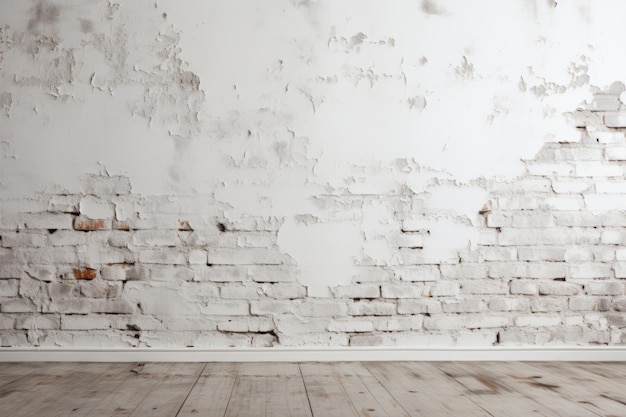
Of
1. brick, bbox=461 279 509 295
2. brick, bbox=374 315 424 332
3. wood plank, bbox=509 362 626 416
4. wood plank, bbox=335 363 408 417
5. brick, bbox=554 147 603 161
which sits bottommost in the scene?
wood plank, bbox=335 363 408 417

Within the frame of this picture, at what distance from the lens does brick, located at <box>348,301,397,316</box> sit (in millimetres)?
2764

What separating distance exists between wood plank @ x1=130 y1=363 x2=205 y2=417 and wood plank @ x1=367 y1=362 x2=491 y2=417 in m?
0.73

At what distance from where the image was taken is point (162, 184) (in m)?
2.74

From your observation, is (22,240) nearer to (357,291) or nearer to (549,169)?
(357,291)

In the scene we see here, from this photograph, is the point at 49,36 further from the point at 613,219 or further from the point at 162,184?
the point at 613,219

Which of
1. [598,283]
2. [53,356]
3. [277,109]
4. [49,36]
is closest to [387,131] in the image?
[277,109]

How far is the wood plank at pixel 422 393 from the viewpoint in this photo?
1.90 meters

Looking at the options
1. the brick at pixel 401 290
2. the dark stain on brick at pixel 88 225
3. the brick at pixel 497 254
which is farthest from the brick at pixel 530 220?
the dark stain on brick at pixel 88 225

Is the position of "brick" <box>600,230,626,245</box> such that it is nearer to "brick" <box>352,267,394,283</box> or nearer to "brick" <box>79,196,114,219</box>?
"brick" <box>352,267,394,283</box>

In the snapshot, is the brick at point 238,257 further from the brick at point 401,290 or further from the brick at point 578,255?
the brick at point 578,255

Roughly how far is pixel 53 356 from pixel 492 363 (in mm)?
1963

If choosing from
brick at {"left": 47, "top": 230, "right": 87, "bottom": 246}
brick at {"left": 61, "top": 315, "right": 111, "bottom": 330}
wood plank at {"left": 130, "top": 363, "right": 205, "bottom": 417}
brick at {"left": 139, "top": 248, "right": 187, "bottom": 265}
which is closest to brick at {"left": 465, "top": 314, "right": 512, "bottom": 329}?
wood plank at {"left": 130, "top": 363, "right": 205, "bottom": 417}

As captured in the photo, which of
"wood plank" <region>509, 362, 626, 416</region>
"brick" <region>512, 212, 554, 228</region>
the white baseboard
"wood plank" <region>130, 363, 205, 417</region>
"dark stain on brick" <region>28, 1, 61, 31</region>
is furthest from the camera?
"brick" <region>512, 212, 554, 228</region>

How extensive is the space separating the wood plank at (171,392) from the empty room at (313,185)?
0.11 meters
